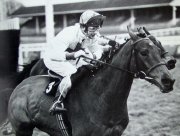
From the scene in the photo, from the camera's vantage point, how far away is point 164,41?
22.7 ft

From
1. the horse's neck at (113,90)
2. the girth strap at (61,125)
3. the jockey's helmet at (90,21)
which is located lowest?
the girth strap at (61,125)

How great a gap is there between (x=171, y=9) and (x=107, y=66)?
3.86m

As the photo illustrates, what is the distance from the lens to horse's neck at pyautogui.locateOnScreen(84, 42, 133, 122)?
392cm

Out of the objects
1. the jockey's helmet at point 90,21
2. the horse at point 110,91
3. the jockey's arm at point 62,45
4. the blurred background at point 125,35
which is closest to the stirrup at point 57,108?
the horse at point 110,91

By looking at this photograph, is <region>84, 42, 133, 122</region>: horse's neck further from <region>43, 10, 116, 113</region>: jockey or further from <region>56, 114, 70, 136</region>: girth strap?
<region>56, 114, 70, 136</region>: girth strap

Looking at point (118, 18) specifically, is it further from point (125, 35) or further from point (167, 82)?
point (167, 82)

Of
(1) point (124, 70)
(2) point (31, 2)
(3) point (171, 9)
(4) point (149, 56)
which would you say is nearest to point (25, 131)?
(1) point (124, 70)

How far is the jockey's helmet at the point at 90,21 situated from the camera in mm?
→ 4152

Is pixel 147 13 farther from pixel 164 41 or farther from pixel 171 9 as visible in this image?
pixel 164 41

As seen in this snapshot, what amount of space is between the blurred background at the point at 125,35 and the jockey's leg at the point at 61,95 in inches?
80.4

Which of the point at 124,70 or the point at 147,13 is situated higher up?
the point at 147,13

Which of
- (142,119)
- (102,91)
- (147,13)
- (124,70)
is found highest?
(147,13)

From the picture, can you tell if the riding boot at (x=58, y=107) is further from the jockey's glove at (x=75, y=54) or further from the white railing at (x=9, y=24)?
the white railing at (x=9, y=24)

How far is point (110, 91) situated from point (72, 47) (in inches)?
30.8
